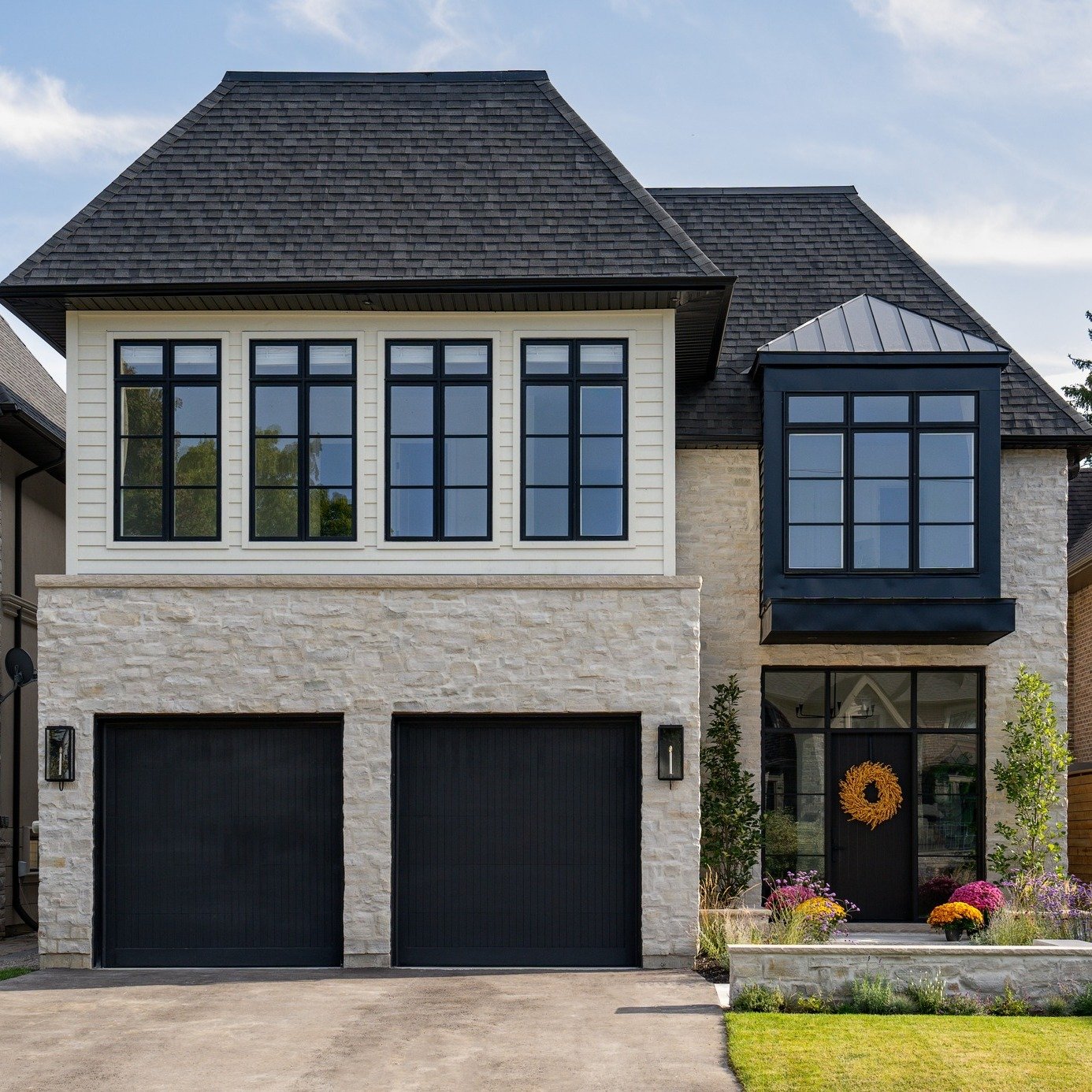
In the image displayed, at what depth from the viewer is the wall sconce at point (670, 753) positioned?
1430 centimetres

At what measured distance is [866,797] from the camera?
1684 centimetres

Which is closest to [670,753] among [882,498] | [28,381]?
[882,498]

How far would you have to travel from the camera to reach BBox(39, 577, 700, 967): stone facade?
1445 centimetres

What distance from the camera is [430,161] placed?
15.9 meters

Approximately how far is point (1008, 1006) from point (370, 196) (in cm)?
1003

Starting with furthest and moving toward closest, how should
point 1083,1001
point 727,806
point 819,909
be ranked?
point 727,806 → point 819,909 → point 1083,1001

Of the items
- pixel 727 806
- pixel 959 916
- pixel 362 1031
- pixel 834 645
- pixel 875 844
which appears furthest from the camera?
pixel 834 645

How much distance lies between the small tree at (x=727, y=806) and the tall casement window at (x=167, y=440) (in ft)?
20.0

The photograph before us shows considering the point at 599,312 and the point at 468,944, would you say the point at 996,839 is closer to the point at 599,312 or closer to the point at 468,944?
the point at 468,944

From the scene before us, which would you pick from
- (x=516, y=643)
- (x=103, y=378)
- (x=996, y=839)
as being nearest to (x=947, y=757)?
(x=996, y=839)

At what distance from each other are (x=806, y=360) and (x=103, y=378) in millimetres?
7509

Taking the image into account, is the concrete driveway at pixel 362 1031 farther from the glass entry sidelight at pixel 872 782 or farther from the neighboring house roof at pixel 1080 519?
the neighboring house roof at pixel 1080 519

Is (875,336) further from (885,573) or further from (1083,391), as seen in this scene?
(1083,391)

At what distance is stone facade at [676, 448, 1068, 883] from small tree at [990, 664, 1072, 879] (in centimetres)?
30
